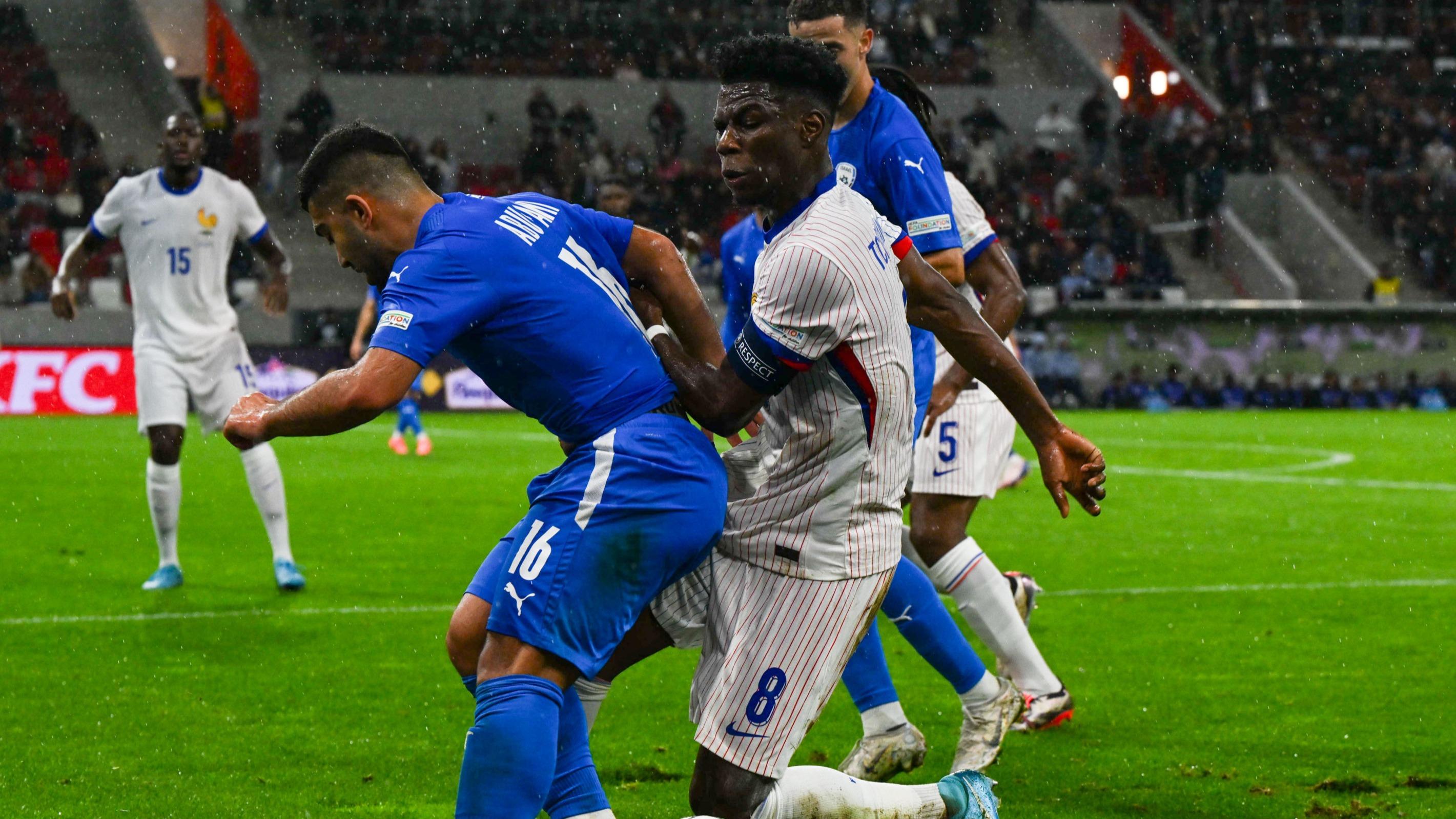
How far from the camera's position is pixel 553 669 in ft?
10.3

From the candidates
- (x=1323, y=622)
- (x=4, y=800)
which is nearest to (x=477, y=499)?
(x=1323, y=622)

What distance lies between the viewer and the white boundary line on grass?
718 cm

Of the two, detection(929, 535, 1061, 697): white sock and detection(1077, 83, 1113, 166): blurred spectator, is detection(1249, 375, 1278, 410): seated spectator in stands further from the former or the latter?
detection(929, 535, 1061, 697): white sock

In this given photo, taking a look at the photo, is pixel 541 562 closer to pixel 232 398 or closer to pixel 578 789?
pixel 578 789

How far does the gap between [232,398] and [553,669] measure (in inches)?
219

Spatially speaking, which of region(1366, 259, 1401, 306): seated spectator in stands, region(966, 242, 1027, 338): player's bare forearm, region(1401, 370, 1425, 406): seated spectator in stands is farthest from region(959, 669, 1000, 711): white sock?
region(1366, 259, 1401, 306): seated spectator in stands

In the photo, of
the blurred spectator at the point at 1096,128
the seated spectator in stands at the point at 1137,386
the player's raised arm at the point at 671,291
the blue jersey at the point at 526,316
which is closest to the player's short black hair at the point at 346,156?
the blue jersey at the point at 526,316

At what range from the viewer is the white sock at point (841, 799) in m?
3.43

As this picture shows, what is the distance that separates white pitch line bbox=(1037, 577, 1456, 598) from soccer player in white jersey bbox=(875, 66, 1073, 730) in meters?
2.74

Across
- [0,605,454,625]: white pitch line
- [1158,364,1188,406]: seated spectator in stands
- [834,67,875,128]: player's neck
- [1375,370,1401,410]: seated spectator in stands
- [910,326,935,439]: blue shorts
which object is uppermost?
[834,67,875,128]: player's neck

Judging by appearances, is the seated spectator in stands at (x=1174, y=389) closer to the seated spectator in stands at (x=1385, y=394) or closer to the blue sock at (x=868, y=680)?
the seated spectator in stands at (x=1385, y=394)

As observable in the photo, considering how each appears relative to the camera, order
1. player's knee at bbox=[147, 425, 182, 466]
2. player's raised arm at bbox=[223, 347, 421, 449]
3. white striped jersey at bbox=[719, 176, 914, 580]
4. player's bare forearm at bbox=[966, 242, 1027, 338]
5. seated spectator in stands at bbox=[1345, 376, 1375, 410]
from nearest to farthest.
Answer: player's raised arm at bbox=[223, 347, 421, 449], white striped jersey at bbox=[719, 176, 914, 580], player's bare forearm at bbox=[966, 242, 1027, 338], player's knee at bbox=[147, 425, 182, 466], seated spectator in stands at bbox=[1345, 376, 1375, 410]

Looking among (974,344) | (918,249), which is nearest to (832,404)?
(974,344)

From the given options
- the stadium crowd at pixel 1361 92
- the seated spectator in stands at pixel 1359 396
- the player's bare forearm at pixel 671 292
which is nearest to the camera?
the player's bare forearm at pixel 671 292
